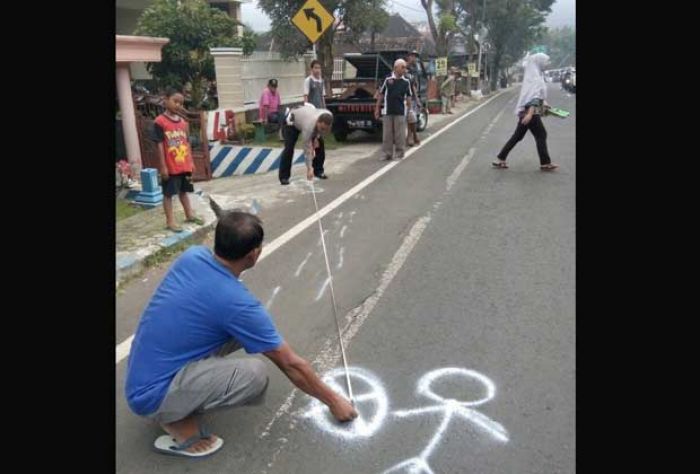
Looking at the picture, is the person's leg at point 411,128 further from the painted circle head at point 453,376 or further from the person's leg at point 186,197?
the painted circle head at point 453,376

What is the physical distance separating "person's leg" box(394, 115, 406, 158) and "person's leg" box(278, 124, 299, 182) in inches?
106

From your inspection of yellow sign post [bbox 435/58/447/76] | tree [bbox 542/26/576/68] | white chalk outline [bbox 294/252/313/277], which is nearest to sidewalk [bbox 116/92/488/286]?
white chalk outline [bbox 294/252/313/277]

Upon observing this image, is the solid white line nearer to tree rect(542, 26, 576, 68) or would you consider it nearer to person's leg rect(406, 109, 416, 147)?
person's leg rect(406, 109, 416, 147)

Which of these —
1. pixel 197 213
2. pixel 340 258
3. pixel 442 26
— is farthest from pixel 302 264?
pixel 442 26

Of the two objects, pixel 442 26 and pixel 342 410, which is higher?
pixel 442 26

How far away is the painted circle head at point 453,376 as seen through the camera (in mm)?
3133

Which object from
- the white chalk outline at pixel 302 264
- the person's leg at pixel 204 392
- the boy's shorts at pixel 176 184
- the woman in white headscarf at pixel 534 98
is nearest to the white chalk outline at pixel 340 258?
the white chalk outline at pixel 302 264

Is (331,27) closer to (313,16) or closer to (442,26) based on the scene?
(313,16)

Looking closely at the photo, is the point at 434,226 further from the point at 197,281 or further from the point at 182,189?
the point at 197,281

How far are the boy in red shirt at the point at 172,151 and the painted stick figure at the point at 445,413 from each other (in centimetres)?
384

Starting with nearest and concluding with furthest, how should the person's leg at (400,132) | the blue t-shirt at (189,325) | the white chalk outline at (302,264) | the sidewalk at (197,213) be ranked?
the blue t-shirt at (189,325) → the white chalk outline at (302,264) → the sidewalk at (197,213) → the person's leg at (400,132)

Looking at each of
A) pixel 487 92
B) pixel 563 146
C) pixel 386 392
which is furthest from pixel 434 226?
pixel 487 92

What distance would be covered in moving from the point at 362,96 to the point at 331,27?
8.64 ft

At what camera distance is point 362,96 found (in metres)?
14.3
